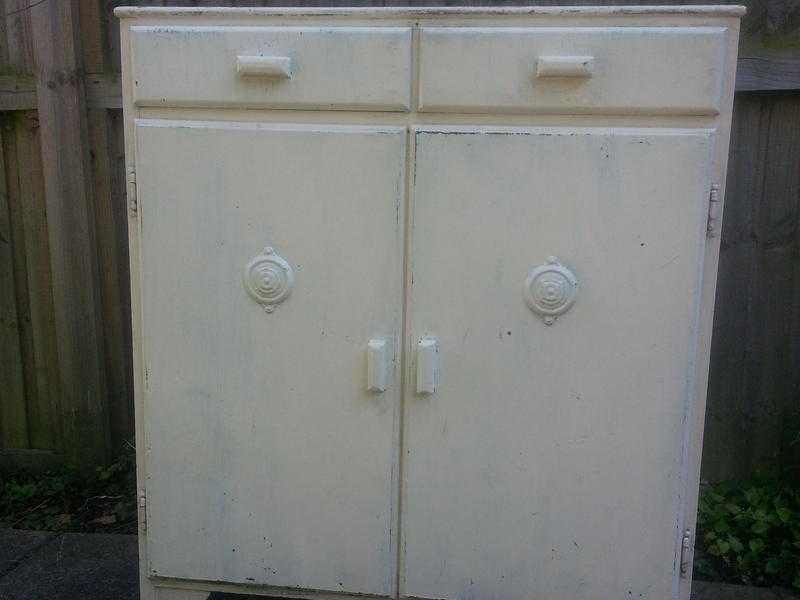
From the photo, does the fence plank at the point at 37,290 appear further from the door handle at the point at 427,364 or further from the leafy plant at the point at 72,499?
the door handle at the point at 427,364

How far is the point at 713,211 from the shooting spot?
159cm

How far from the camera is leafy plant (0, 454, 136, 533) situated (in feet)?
8.78

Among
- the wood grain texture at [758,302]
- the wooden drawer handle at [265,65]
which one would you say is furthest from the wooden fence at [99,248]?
the wooden drawer handle at [265,65]

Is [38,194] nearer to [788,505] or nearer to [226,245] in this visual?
[226,245]

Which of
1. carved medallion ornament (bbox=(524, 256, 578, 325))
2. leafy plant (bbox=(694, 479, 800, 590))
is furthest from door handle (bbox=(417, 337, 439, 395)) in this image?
leafy plant (bbox=(694, 479, 800, 590))

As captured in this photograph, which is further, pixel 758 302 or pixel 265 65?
pixel 758 302

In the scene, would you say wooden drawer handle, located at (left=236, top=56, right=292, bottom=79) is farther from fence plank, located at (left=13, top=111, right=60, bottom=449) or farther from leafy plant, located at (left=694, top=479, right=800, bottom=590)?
leafy plant, located at (left=694, top=479, right=800, bottom=590)

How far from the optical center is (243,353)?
1.74 m

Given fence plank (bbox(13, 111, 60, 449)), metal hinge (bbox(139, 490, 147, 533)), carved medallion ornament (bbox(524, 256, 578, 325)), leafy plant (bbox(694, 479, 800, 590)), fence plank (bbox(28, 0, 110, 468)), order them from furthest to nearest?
fence plank (bbox(13, 111, 60, 449)), fence plank (bbox(28, 0, 110, 468)), leafy plant (bbox(694, 479, 800, 590)), metal hinge (bbox(139, 490, 147, 533)), carved medallion ornament (bbox(524, 256, 578, 325))

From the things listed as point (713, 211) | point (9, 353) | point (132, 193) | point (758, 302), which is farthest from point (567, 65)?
point (9, 353)

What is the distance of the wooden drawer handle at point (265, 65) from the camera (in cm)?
159

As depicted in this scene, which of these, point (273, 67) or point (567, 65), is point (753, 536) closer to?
point (567, 65)

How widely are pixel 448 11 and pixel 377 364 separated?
79 cm

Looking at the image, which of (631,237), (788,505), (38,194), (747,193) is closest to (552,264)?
(631,237)
